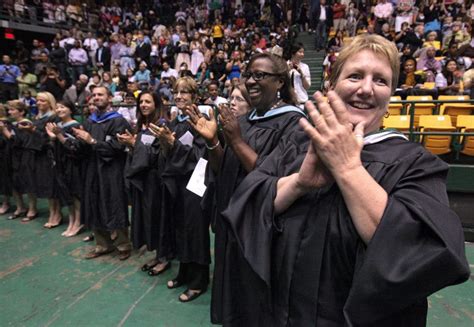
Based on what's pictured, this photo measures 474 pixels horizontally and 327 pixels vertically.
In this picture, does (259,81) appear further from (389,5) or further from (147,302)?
(389,5)

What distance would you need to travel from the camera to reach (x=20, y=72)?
12242 mm

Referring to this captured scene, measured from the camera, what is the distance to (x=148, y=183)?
12.2ft

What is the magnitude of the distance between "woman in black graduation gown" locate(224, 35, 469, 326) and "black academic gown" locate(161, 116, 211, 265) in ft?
6.36

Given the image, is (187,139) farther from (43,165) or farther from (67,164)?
(43,165)

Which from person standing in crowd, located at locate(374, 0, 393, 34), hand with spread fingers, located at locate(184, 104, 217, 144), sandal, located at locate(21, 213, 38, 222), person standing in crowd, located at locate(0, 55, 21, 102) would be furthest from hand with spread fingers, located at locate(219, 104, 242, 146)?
person standing in crowd, located at locate(0, 55, 21, 102)

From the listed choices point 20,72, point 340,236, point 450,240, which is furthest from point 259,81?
point 20,72

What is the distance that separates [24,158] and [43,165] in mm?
460

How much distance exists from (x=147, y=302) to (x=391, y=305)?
2700 millimetres

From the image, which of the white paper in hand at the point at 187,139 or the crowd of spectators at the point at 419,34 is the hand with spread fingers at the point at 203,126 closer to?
the white paper in hand at the point at 187,139

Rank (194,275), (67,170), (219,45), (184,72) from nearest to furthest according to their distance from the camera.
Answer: (194,275) < (67,170) < (184,72) < (219,45)

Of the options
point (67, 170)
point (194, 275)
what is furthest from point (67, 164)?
point (194, 275)

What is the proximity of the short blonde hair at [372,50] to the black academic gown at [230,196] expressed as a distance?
2.79 feet

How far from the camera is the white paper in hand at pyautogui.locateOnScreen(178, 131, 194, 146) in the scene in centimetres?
329

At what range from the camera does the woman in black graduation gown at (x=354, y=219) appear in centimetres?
98
